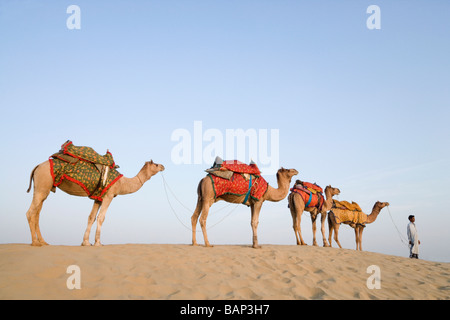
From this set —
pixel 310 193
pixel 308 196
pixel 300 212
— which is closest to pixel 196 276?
pixel 300 212

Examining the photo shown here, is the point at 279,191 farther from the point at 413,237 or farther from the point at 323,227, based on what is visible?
the point at 413,237

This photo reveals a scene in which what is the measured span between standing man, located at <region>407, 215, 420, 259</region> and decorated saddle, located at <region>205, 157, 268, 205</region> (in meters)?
6.98

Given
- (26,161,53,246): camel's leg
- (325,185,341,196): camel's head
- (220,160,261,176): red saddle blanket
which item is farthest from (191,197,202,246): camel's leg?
(325,185,341,196): camel's head

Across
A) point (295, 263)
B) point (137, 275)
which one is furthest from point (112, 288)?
point (295, 263)

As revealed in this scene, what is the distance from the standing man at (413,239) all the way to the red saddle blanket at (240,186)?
6.98m

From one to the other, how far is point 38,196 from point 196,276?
5495 mm

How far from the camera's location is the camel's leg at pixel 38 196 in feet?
30.3

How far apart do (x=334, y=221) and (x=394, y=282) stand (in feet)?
31.9

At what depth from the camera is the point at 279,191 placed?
1271 cm

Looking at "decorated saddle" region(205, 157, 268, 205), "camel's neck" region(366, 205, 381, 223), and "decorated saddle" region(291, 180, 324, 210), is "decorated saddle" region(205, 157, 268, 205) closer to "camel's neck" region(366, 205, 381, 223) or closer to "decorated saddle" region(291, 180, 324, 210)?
"decorated saddle" region(291, 180, 324, 210)

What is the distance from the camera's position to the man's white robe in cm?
1395

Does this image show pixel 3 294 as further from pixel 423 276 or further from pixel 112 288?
pixel 423 276

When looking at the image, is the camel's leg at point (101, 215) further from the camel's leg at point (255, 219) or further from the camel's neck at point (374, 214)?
the camel's neck at point (374, 214)
